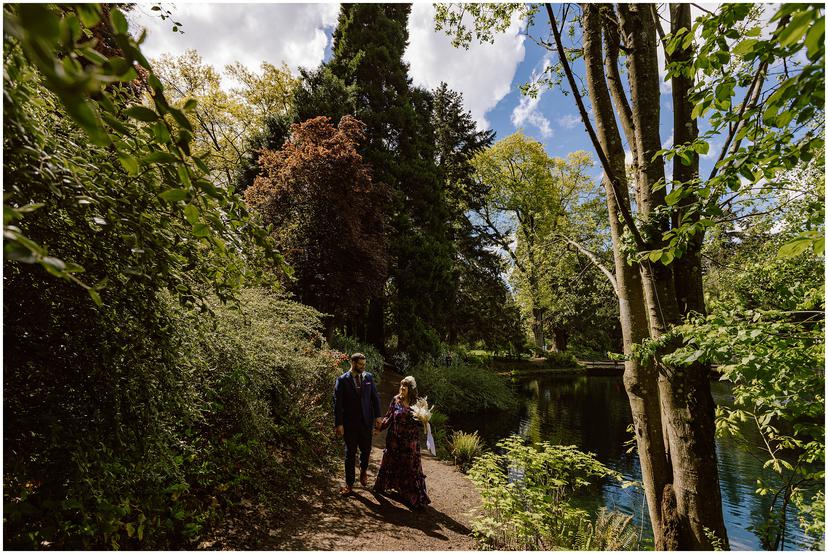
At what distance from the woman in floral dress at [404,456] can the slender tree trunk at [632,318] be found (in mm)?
2393

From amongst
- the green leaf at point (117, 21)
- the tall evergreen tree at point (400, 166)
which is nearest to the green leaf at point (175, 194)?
the green leaf at point (117, 21)

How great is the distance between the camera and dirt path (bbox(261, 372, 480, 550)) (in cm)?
377

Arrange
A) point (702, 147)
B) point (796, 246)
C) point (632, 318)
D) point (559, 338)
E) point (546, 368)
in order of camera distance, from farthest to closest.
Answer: point (559, 338)
point (546, 368)
point (632, 318)
point (702, 147)
point (796, 246)

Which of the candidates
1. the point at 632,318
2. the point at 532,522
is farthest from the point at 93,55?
the point at 532,522

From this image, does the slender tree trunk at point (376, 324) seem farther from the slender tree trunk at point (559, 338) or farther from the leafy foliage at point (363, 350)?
the slender tree trunk at point (559, 338)

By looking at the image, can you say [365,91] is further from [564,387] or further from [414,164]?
[564,387]

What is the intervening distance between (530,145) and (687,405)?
24.5 meters

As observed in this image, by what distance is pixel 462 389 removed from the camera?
521 inches

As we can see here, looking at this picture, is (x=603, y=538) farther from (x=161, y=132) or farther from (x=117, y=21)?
(x=117, y=21)

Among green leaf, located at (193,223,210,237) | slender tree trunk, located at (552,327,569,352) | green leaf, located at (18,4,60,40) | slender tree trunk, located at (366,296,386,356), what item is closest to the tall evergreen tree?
slender tree trunk, located at (366,296,386,356)

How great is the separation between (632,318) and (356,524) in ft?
11.5

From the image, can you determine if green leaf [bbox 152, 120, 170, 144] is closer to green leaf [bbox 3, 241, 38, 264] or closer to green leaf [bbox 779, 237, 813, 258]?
green leaf [bbox 3, 241, 38, 264]

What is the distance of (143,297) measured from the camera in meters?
2.23

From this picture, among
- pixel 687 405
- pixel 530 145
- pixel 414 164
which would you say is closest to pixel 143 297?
pixel 687 405
